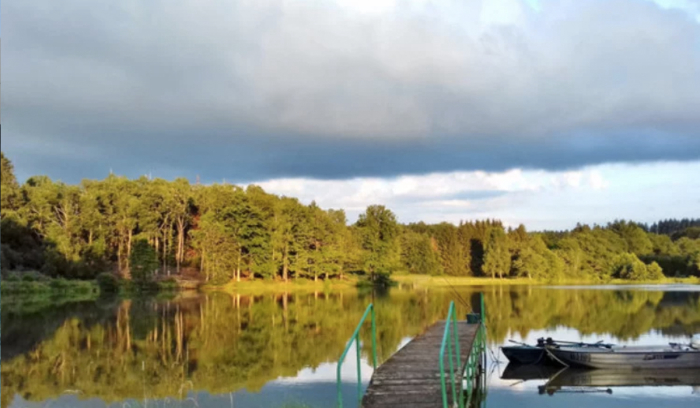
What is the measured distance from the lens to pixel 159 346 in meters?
22.4

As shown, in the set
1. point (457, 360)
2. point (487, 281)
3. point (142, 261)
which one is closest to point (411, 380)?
point (457, 360)

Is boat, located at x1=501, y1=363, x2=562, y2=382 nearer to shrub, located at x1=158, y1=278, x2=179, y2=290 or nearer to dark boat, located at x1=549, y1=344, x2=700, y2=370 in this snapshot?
dark boat, located at x1=549, y1=344, x2=700, y2=370

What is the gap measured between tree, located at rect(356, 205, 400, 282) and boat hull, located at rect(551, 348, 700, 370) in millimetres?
46900

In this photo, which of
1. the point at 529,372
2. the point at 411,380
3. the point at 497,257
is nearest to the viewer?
the point at 411,380

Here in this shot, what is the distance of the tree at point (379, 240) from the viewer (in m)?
65.1

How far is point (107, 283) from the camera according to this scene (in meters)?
45.4

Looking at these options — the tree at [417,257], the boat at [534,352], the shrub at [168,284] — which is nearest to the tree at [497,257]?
the tree at [417,257]

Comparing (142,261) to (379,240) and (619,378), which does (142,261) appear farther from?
(619,378)

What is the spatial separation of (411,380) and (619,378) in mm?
10024

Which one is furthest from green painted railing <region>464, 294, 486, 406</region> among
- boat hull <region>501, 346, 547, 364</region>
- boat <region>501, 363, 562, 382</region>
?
boat hull <region>501, 346, 547, 364</region>

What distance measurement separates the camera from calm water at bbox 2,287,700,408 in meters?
14.6

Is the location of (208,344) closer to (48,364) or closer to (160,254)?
(48,364)

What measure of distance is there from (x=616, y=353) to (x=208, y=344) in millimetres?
13883

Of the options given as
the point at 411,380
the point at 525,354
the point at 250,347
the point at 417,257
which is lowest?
the point at 250,347
